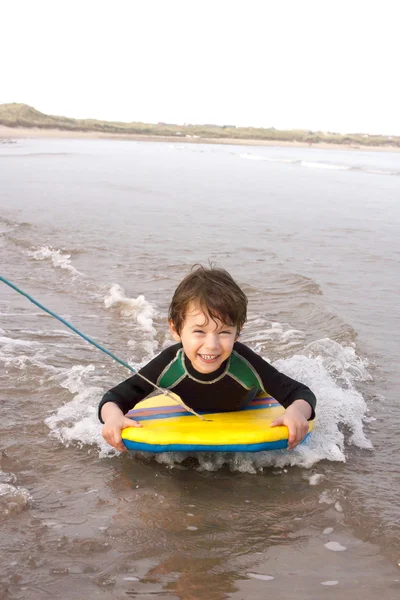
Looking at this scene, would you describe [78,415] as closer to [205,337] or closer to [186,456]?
[186,456]

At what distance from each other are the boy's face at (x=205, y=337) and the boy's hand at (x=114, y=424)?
44 centimetres

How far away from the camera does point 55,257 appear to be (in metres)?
8.22

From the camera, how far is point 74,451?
3.51 m

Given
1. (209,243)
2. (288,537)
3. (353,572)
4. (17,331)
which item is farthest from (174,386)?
(209,243)

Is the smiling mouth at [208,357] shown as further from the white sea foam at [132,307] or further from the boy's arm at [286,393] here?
the white sea foam at [132,307]

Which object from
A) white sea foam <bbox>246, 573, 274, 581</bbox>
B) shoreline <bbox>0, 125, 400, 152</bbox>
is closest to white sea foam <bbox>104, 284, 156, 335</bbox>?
white sea foam <bbox>246, 573, 274, 581</bbox>

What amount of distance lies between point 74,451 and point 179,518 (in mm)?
850

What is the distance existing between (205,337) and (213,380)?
36 cm

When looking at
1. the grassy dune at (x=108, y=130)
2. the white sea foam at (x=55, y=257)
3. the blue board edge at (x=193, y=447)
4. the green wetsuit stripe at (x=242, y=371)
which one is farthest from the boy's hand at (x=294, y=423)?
the grassy dune at (x=108, y=130)

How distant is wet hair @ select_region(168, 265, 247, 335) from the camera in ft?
10.5

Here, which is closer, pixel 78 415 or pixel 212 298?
pixel 212 298

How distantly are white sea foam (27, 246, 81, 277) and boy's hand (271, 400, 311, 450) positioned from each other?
4537mm

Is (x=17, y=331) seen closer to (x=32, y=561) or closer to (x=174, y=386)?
(x=174, y=386)

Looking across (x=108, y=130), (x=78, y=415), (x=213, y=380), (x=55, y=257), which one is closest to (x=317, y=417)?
(x=213, y=380)
